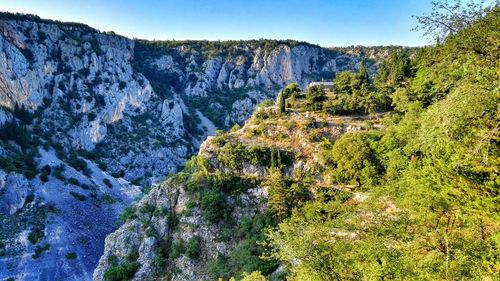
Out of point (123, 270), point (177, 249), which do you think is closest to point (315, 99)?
point (177, 249)

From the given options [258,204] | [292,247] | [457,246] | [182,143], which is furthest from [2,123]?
[457,246]

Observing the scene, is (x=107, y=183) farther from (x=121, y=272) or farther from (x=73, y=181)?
(x=121, y=272)

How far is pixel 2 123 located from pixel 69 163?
18.1 metres

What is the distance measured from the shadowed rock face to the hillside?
87.9 ft

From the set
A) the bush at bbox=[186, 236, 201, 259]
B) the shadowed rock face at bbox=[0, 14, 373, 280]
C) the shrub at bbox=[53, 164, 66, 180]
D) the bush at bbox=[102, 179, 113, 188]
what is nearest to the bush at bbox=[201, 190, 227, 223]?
the bush at bbox=[186, 236, 201, 259]

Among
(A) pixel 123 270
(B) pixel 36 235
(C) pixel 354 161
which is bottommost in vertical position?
(B) pixel 36 235

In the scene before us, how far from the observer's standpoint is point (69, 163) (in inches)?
3866

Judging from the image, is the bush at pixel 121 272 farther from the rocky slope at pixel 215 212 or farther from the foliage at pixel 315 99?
the foliage at pixel 315 99

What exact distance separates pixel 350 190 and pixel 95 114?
9993 cm

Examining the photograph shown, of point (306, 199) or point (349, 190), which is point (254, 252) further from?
point (349, 190)

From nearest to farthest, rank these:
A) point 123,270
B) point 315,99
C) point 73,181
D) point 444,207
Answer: point 444,207 → point 123,270 → point 315,99 → point 73,181

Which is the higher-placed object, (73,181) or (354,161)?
(354,161)

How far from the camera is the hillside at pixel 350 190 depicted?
612 inches

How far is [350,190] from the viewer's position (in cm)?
4581
